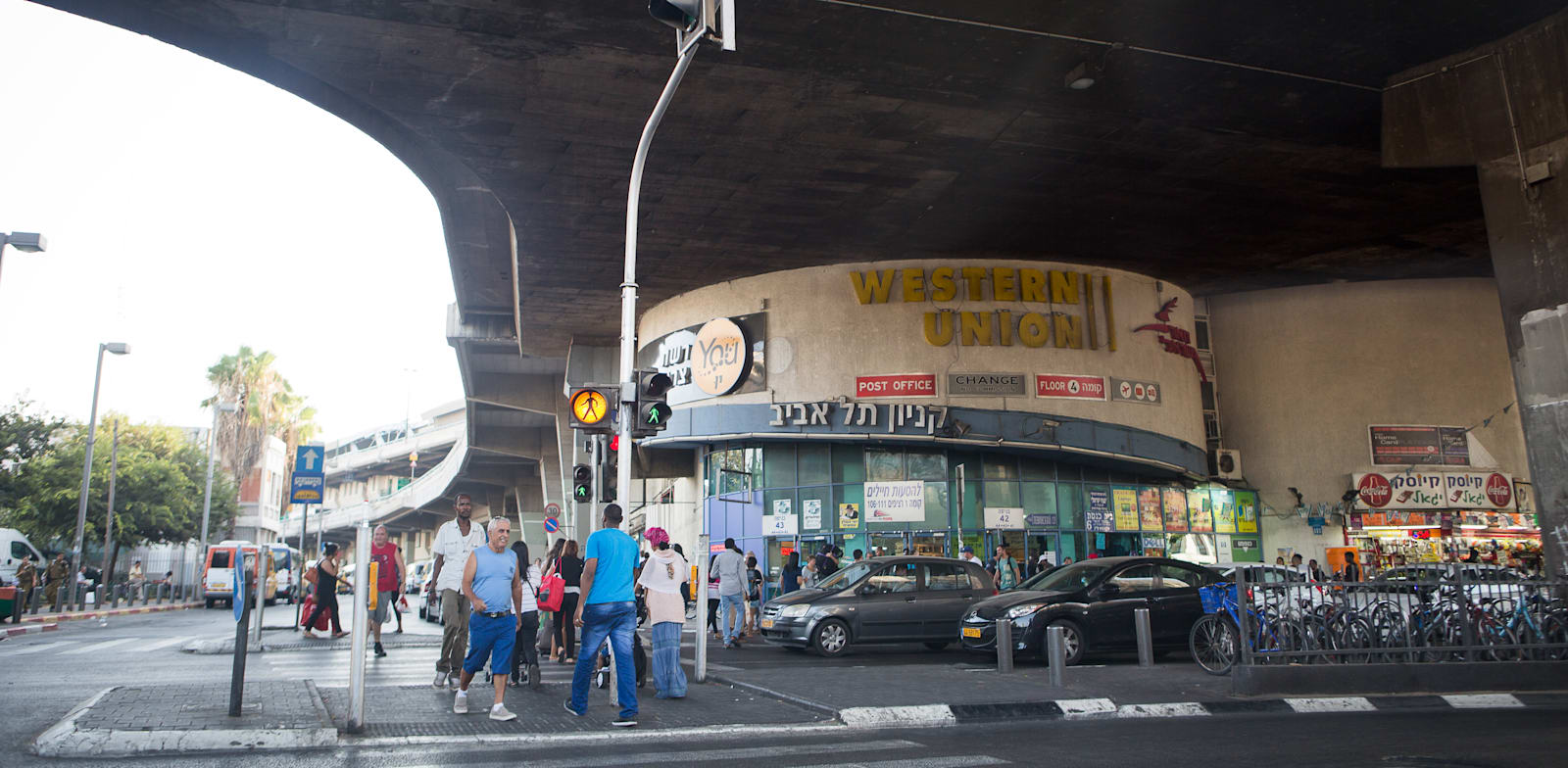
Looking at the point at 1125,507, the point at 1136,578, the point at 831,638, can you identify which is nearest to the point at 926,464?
the point at 1125,507

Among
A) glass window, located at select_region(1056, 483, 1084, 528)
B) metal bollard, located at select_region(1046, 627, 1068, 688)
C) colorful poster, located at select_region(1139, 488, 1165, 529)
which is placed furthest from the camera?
colorful poster, located at select_region(1139, 488, 1165, 529)

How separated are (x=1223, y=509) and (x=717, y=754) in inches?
1020

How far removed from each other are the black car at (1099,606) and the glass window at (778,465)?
1164 cm

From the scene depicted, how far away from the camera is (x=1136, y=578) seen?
1441 centimetres

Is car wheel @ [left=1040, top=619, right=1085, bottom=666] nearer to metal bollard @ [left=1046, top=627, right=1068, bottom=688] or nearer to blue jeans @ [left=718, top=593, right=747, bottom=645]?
metal bollard @ [left=1046, top=627, right=1068, bottom=688]

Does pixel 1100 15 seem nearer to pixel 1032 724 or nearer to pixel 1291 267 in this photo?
pixel 1032 724

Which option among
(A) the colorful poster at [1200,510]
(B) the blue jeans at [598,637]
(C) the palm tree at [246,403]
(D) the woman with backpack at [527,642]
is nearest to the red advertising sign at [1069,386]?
(A) the colorful poster at [1200,510]

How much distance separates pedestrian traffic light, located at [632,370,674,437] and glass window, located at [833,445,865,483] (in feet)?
48.3

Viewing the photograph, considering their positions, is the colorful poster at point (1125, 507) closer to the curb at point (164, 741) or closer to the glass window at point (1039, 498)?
the glass window at point (1039, 498)

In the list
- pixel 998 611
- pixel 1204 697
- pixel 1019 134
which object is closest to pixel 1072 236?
pixel 1019 134

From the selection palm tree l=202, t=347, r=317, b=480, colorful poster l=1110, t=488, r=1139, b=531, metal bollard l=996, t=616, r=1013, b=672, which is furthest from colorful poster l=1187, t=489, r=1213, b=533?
palm tree l=202, t=347, r=317, b=480

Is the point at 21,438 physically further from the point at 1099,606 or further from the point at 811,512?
the point at 1099,606

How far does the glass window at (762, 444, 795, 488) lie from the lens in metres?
26.1

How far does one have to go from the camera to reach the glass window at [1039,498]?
25594mm
